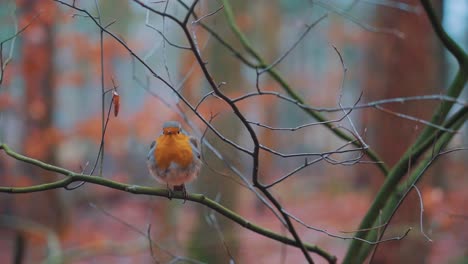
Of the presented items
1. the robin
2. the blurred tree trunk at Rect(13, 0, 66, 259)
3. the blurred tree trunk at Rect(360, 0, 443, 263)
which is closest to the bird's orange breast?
the robin

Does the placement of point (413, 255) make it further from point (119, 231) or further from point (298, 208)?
point (298, 208)

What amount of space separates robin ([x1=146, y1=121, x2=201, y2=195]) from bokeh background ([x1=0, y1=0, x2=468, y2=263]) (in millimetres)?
99

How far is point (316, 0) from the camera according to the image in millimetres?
1961

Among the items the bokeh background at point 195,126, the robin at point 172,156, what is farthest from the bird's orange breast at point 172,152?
the bokeh background at point 195,126

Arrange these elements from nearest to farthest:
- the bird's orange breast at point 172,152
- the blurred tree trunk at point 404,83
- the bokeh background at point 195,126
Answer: the bird's orange breast at point 172,152, the bokeh background at point 195,126, the blurred tree trunk at point 404,83

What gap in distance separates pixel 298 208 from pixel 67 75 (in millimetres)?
5406

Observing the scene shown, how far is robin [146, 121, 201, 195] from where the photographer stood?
163cm

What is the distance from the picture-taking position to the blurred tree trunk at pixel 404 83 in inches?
143

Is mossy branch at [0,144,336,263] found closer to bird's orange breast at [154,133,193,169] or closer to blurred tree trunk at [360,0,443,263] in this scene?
bird's orange breast at [154,133,193,169]

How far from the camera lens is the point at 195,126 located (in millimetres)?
1837

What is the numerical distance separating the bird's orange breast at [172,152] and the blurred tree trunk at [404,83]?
233 cm

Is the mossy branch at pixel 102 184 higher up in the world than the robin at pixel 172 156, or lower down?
lower down

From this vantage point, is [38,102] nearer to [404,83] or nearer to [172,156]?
[404,83]

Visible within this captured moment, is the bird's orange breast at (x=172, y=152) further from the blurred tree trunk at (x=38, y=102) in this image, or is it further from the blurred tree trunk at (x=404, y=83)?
the blurred tree trunk at (x=38, y=102)
